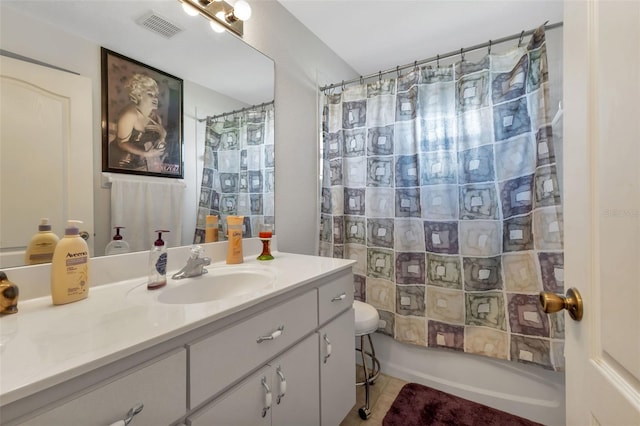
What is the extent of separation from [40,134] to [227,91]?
0.75m

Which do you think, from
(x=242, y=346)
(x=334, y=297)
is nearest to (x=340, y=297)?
(x=334, y=297)

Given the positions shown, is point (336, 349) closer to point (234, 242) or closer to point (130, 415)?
point (234, 242)

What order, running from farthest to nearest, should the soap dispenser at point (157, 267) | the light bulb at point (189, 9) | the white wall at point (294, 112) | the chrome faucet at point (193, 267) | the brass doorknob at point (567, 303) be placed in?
the white wall at point (294, 112) → the light bulb at point (189, 9) → the chrome faucet at point (193, 267) → the soap dispenser at point (157, 267) → the brass doorknob at point (567, 303)

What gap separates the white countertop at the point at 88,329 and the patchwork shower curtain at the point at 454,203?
103 cm

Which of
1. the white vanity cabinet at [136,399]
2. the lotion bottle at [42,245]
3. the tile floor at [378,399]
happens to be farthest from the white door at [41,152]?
the tile floor at [378,399]

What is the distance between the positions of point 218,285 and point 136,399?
0.54 m

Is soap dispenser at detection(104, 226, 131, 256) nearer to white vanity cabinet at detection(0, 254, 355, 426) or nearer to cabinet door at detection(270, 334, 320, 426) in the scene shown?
white vanity cabinet at detection(0, 254, 355, 426)

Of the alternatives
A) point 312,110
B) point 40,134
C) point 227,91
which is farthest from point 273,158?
point 40,134

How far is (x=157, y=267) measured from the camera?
2.93 feet

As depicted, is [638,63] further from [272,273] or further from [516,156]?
[516,156]

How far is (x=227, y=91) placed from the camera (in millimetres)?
1322

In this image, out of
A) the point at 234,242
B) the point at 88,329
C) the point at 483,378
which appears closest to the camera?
the point at 88,329

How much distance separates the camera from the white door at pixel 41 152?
2.38 feet

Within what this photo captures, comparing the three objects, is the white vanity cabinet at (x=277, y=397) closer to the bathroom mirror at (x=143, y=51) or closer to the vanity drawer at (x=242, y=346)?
the vanity drawer at (x=242, y=346)
